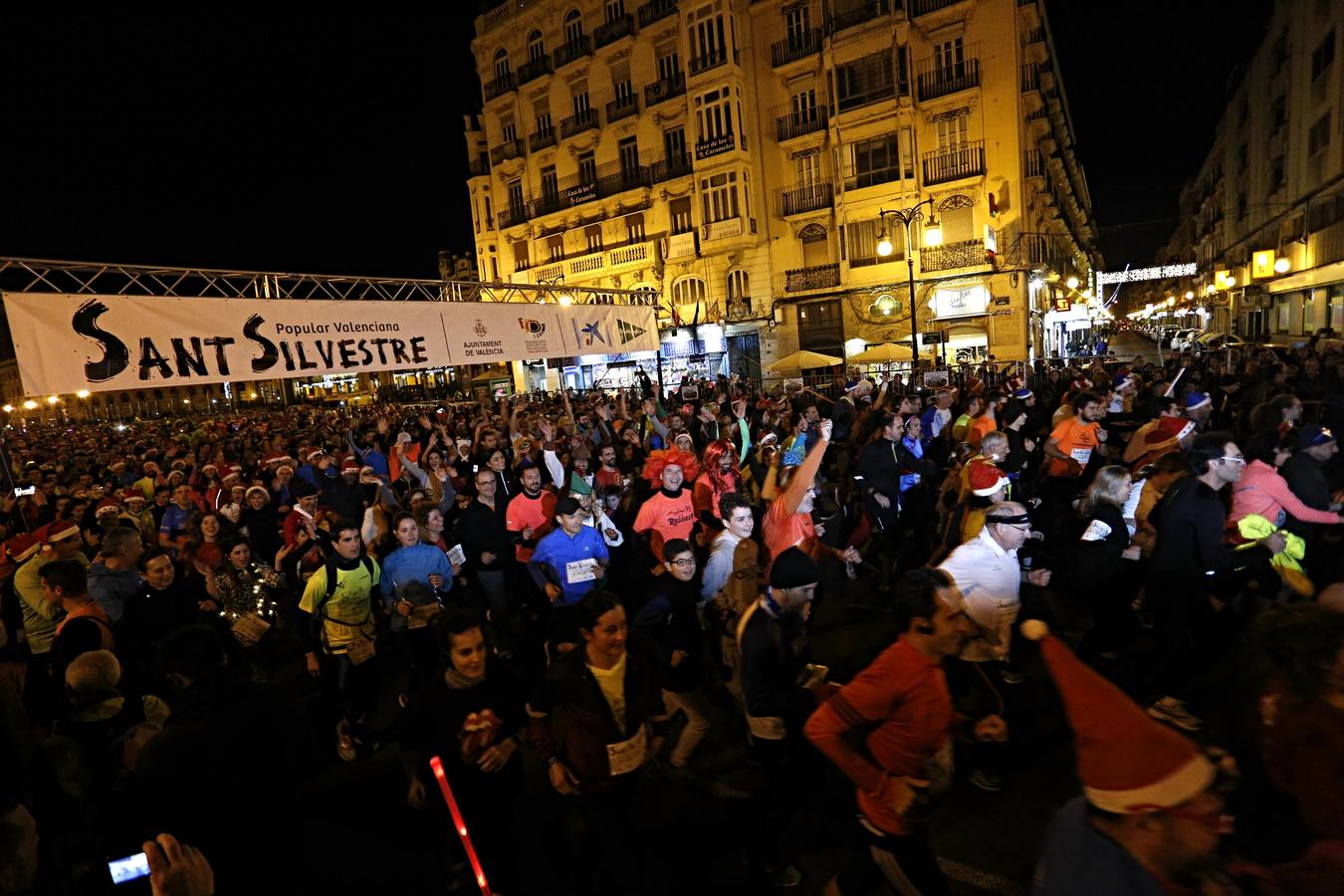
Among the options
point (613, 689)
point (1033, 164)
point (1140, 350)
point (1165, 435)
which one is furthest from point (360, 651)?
point (1140, 350)

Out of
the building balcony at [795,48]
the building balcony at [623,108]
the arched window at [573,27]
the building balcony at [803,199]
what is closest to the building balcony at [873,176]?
the building balcony at [803,199]

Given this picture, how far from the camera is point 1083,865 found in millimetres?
1694

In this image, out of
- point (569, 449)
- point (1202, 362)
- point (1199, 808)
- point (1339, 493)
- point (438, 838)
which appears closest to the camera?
point (1199, 808)

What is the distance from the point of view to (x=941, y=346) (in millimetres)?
24016

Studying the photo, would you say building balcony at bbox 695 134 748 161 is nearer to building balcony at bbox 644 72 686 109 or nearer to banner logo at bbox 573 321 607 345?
building balcony at bbox 644 72 686 109

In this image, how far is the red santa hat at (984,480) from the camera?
4242 millimetres

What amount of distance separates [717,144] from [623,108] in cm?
626

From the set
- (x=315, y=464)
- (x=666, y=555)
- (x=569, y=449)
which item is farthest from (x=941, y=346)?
(x=666, y=555)

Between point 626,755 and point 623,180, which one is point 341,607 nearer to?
point 626,755

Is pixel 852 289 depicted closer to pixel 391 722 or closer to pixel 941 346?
pixel 941 346

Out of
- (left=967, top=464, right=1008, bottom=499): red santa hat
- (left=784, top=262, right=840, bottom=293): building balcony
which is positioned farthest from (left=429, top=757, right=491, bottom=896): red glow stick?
(left=784, top=262, right=840, bottom=293): building balcony

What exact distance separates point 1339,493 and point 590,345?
1191 cm

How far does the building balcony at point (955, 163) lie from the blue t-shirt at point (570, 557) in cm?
2574

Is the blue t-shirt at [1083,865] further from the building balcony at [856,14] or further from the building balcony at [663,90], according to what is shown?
the building balcony at [663,90]
